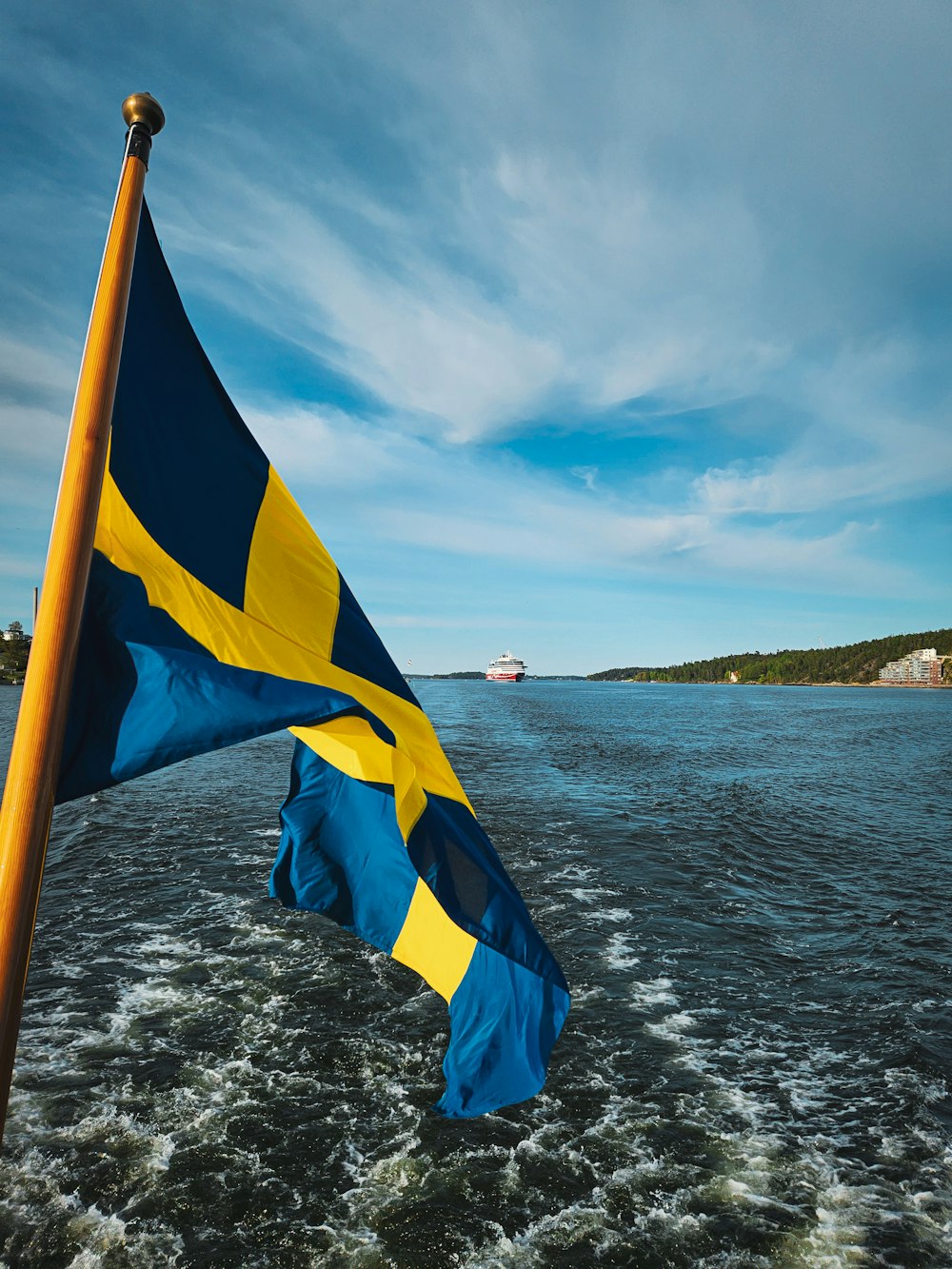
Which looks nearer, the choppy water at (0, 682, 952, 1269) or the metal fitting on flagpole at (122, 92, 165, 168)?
Answer: the metal fitting on flagpole at (122, 92, 165, 168)

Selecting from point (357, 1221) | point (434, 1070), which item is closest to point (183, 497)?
point (357, 1221)

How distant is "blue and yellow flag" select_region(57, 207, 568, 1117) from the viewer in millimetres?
2910

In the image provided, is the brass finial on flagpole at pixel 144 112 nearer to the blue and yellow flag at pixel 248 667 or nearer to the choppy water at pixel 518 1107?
the blue and yellow flag at pixel 248 667

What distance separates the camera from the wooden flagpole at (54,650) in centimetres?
208

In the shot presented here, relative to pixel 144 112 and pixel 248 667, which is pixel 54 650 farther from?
pixel 144 112

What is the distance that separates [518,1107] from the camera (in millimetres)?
6824

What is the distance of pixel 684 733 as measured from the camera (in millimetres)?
47406

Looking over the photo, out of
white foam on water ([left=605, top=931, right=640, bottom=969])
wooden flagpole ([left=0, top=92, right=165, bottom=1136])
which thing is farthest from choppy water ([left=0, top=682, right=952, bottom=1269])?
wooden flagpole ([left=0, top=92, right=165, bottom=1136])

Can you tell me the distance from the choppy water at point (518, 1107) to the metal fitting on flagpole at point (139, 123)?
6.57m

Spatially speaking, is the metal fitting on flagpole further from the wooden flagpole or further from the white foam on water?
the white foam on water

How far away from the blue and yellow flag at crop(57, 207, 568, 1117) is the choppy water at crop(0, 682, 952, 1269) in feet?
9.63

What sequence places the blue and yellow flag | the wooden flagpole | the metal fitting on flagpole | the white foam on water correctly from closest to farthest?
the wooden flagpole
the metal fitting on flagpole
the blue and yellow flag
the white foam on water

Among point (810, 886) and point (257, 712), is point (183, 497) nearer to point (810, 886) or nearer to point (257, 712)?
point (257, 712)

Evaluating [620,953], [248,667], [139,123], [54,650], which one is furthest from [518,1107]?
[139,123]
